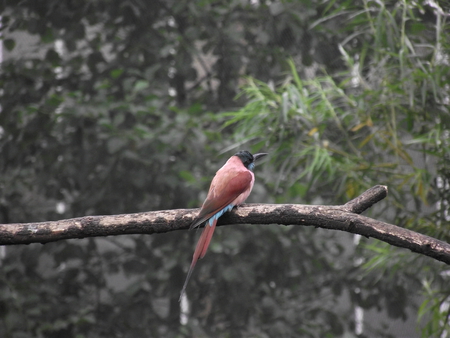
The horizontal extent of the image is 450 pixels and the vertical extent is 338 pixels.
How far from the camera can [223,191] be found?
1971mm

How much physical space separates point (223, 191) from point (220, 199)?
60 mm

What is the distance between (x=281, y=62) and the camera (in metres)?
3.79

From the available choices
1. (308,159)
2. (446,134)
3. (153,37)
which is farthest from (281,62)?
(446,134)

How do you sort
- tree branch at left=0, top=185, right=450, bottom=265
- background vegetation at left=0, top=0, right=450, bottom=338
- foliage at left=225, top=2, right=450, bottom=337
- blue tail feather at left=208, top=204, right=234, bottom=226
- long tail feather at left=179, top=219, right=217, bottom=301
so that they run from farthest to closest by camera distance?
1. background vegetation at left=0, top=0, right=450, bottom=338
2. foliage at left=225, top=2, right=450, bottom=337
3. blue tail feather at left=208, top=204, right=234, bottom=226
4. long tail feather at left=179, top=219, right=217, bottom=301
5. tree branch at left=0, top=185, right=450, bottom=265

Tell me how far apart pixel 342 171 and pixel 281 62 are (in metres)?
1.28

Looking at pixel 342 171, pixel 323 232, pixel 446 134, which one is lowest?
pixel 323 232

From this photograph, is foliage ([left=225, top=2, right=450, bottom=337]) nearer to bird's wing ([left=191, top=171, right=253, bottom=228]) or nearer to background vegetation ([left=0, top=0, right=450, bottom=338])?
background vegetation ([left=0, top=0, right=450, bottom=338])

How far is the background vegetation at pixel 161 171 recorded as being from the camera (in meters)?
3.44

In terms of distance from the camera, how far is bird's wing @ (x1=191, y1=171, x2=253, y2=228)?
1830mm

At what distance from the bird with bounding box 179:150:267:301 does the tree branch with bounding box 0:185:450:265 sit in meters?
0.07

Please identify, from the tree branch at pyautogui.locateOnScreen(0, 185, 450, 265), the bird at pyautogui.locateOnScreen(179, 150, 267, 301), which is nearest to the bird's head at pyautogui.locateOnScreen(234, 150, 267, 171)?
the bird at pyautogui.locateOnScreen(179, 150, 267, 301)

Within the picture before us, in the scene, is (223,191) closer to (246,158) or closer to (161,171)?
(246,158)

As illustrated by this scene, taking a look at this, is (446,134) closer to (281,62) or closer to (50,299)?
(281,62)

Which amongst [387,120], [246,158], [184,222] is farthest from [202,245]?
[387,120]
